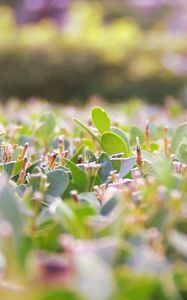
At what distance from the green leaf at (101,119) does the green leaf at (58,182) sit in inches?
17.1

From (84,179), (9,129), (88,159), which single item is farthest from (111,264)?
(9,129)

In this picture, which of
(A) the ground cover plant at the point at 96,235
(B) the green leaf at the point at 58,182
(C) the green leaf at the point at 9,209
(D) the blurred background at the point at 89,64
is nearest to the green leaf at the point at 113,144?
(A) the ground cover plant at the point at 96,235

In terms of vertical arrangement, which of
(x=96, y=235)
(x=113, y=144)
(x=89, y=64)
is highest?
(x=89, y=64)

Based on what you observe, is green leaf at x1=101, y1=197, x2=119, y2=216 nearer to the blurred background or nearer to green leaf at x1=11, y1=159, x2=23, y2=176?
green leaf at x1=11, y1=159, x2=23, y2=176

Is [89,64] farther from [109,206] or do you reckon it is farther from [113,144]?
[109,206]

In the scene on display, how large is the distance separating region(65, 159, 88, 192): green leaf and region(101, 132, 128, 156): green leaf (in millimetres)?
213

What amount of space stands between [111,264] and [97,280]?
0.11 m

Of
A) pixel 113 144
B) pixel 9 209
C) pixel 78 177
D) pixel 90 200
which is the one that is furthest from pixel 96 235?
pixel 113 144

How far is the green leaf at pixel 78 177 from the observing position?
1.52 metres

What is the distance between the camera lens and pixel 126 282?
2.87 feet

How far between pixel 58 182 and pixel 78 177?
0.40 feet

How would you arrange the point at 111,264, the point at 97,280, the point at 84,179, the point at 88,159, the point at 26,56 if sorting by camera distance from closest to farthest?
the point at 97,280
the point at 111,264
the point at 84,179
the point at 88,159
the point at 26,56

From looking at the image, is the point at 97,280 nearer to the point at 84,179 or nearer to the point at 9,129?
the point at 84,179

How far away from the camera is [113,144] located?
1.76 metres
